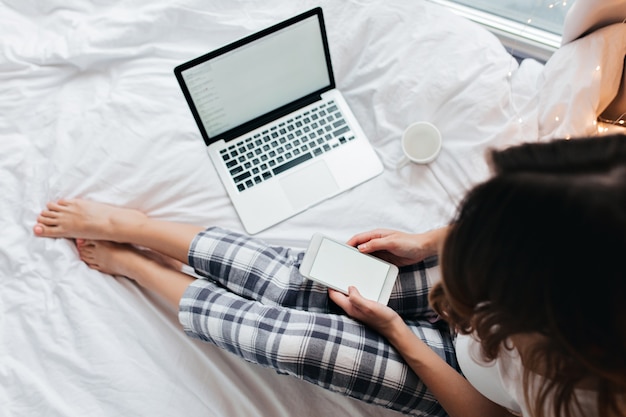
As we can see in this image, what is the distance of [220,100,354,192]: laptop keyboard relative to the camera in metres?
1.07

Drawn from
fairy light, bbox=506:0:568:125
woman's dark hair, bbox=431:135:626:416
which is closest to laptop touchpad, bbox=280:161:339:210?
fairy light, bbox=506:0:568:125

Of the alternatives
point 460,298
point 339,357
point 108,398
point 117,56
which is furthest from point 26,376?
point 460,298

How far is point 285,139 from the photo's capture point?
Result: 1088 mm

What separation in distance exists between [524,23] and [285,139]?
68 cm

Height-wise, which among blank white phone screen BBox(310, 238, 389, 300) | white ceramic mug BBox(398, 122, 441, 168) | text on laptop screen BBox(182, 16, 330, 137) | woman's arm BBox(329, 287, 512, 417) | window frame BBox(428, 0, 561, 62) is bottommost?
woman's arm BBox(329, 287, 512, 417)

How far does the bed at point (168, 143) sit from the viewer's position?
930 millimetres

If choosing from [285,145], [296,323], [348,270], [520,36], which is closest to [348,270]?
[348,270]

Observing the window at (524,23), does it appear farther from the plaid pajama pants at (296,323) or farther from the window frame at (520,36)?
the plaid pajama pants at (296,323)

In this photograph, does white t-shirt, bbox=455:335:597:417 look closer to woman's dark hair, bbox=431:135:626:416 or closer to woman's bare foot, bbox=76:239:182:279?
woman's dark hair, bbox=431:135:626:416

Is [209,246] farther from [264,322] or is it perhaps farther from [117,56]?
[117,56]

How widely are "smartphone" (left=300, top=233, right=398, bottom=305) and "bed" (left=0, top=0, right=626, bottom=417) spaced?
0.37 feet

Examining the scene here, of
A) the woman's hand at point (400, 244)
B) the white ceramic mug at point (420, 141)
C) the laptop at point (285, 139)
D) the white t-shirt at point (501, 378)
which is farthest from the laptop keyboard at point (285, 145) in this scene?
the white t-shirt at point (501, 378)

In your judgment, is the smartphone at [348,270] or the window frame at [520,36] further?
the window frame at [520,36]

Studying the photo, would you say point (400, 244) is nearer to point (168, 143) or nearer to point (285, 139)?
point (285, 139)
